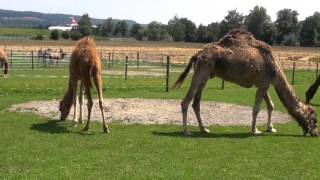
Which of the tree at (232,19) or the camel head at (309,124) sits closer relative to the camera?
the camel head at (309,124)

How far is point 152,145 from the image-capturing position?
1052cm

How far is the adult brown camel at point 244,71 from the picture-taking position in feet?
40.2

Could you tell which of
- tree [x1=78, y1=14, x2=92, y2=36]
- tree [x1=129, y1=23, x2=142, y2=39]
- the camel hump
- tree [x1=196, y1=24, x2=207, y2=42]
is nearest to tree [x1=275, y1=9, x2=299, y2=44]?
tree [x1=196, y1=24, x2=207, y2=42]

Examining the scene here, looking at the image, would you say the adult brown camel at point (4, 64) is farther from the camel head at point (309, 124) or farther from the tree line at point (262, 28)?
the tree line at point (262, 28)

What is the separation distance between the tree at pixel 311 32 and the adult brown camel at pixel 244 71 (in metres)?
104

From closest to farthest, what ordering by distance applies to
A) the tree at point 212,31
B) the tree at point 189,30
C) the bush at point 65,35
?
the tree at point 212,31 < the bush at point 65,35 < the tree at point 189,30

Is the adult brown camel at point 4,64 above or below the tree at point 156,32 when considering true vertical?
below

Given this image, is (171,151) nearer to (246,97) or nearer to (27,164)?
(27,164)

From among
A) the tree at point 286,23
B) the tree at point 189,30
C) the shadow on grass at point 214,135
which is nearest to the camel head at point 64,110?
the shadow on grass at point 214,135

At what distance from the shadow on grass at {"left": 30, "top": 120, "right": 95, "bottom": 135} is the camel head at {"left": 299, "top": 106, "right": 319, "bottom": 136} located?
4.84m

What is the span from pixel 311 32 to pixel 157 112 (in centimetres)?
10442

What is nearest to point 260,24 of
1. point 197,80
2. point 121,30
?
point 121,30

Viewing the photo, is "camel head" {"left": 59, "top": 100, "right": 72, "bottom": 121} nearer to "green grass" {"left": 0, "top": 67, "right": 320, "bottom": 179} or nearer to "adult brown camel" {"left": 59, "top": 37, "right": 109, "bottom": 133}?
"green grass" {"left": 0, "top": 67, "right": 320, "bottom": 179}

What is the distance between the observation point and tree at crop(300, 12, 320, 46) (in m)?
113
